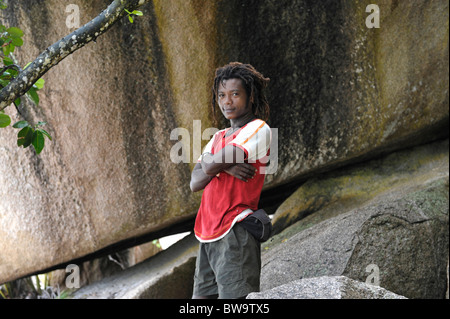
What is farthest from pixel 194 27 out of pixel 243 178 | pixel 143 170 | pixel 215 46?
pixel 243 178

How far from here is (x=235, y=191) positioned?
9.43 ft

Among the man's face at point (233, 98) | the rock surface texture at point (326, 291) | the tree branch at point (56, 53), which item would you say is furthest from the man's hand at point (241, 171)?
the tree branch at point (56, 53)

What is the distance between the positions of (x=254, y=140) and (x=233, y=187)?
0.26 meters

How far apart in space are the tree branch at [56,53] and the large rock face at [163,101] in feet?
3.09

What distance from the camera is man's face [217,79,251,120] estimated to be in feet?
9.51

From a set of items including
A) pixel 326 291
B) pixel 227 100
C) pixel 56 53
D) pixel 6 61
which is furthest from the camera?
pixel 6 61

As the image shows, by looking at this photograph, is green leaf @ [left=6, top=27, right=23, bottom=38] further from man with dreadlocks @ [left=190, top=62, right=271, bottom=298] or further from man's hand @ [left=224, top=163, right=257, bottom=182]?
man's hand @ [left=224, top=163, right=257, bottom=182]

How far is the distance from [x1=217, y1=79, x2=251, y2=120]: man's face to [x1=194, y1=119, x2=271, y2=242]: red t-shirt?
9 cm

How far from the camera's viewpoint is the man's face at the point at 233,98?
2.90 m

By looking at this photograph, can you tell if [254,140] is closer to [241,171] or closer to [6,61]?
[241,171]

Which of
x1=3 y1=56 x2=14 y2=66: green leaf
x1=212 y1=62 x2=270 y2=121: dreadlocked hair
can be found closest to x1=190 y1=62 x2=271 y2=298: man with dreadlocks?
x1=212 y1=62 x2=270 y2=121: dreadlocked hair
